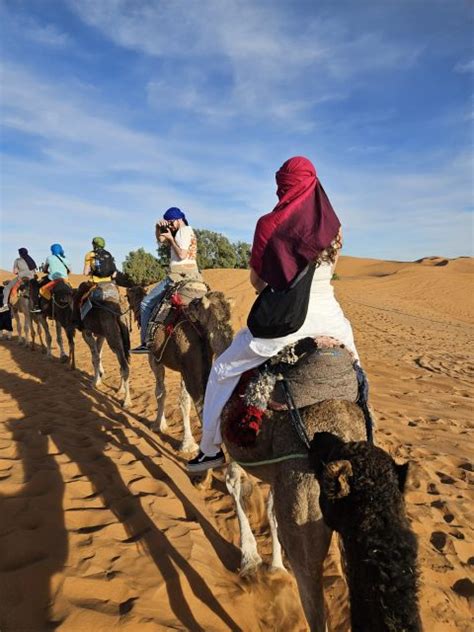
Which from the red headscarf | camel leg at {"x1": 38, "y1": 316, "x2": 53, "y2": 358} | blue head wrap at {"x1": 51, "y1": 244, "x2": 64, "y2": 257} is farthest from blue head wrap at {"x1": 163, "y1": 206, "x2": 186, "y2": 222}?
camel leg at {"x1": 38, "y1": 316, "x2": 53, "y2": 358}

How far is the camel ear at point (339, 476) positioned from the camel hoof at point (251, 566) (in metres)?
2.36

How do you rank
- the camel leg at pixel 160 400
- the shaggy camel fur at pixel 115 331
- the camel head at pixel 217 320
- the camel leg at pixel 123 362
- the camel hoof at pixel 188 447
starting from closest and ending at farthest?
the camel head at pixel 217 320 < the camel hoof at pixel 188 447 < the camel leg at pixel 160 400 < the camel leg at pixel 123 362 < the shaggy camel fur at pixel 115 331

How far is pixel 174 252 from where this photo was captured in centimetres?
534

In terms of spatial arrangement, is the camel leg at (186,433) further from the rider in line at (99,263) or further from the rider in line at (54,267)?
the rider in line at (54,267)

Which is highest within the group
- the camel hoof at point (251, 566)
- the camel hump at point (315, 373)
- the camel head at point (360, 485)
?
the camel hump at point (315, 373)

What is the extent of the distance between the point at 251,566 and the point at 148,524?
3.23 feet

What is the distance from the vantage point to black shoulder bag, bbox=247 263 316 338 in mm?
2229

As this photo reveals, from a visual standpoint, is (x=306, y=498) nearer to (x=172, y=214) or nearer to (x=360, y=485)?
(x=360, y=485)

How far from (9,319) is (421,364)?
16.1 m

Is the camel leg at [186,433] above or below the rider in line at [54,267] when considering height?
below

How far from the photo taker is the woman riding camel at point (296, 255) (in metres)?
2.22

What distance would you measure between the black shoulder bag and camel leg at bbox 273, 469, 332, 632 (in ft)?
2.56

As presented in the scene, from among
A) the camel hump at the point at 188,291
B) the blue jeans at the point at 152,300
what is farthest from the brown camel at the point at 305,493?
the blue jeans at the point at 152,300

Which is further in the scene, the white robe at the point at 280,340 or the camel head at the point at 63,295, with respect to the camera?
the camel head at the point at 63,295
